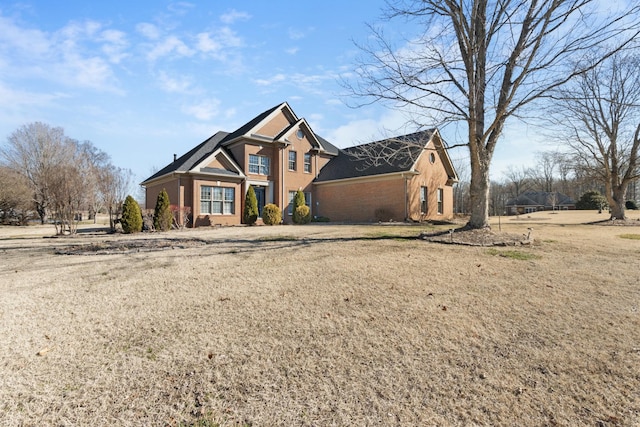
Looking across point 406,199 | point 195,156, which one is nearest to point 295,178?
point 195,156

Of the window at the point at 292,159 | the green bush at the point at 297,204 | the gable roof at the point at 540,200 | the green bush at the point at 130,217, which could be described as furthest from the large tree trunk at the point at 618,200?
the gable roof at the point at 540,200

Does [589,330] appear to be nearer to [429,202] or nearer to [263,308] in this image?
[263,308]

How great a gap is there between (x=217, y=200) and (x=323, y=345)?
18509 mm

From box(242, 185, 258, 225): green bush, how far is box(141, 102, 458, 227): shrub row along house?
3.69 feet

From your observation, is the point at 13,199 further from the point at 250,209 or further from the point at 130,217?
the point at 250,209

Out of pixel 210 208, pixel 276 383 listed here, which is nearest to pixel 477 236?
pixel 276 383

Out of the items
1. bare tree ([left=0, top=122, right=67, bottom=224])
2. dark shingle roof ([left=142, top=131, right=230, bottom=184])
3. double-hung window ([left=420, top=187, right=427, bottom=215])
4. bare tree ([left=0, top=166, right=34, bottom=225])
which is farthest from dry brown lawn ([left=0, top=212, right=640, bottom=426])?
bare tree ([left=0, top=122, right=67, bottom=224])

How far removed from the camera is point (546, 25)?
959cm

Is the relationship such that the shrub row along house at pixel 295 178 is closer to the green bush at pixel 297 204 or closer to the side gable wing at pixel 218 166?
the side gable wing at pixel 218 166

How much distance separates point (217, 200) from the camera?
811 inches

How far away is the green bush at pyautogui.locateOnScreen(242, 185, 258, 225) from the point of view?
20.5 meters

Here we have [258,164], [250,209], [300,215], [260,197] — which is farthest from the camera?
[260,197]

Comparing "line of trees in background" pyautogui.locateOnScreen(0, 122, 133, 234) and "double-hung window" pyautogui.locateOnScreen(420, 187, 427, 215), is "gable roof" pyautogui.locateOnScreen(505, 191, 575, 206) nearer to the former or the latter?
"double-hung window" pyautogui.locateOnScreen(420, 187, 427, 215)

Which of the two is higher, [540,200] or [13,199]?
[540,200]
